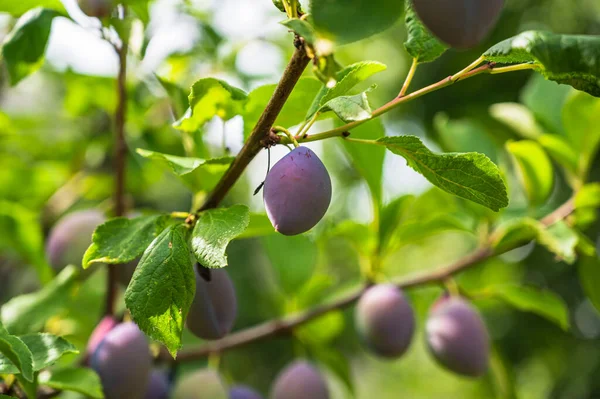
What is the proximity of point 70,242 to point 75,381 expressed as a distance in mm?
288

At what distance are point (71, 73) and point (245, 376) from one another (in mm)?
1701

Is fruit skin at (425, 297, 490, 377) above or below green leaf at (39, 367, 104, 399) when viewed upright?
below

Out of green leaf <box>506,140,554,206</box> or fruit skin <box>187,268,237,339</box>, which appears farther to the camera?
green leaf <box>506,140,554,206</box>

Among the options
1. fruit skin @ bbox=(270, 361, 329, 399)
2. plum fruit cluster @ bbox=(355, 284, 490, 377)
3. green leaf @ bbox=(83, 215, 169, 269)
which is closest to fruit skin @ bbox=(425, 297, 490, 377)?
plum fruit cluster @ bbox=(355, 284, 490, 377)

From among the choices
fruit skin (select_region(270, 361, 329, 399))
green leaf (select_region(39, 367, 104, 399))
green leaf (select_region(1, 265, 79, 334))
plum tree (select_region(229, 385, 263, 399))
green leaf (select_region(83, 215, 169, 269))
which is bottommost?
fruit skin (select_region(270, 361, 329, 399))

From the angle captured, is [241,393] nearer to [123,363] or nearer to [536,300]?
[123,363]

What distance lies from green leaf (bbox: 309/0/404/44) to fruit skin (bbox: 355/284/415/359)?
1.60 ft

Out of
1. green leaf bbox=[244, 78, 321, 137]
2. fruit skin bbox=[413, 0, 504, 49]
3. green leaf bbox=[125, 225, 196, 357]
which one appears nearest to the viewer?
fruit skin bbox=[413, 0, 504, 49]

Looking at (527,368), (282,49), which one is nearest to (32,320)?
(282,49)

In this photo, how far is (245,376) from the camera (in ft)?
7.78

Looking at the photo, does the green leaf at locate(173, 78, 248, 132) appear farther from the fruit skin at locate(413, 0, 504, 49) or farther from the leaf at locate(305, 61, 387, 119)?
the fruit skin at locate(413, 0, 504, 49)

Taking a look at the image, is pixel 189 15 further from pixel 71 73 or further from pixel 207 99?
pixel 207 99

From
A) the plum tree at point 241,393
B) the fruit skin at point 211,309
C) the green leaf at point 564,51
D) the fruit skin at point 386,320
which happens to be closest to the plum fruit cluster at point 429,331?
the fruit skin at point 386,320

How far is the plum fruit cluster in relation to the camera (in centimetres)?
77
